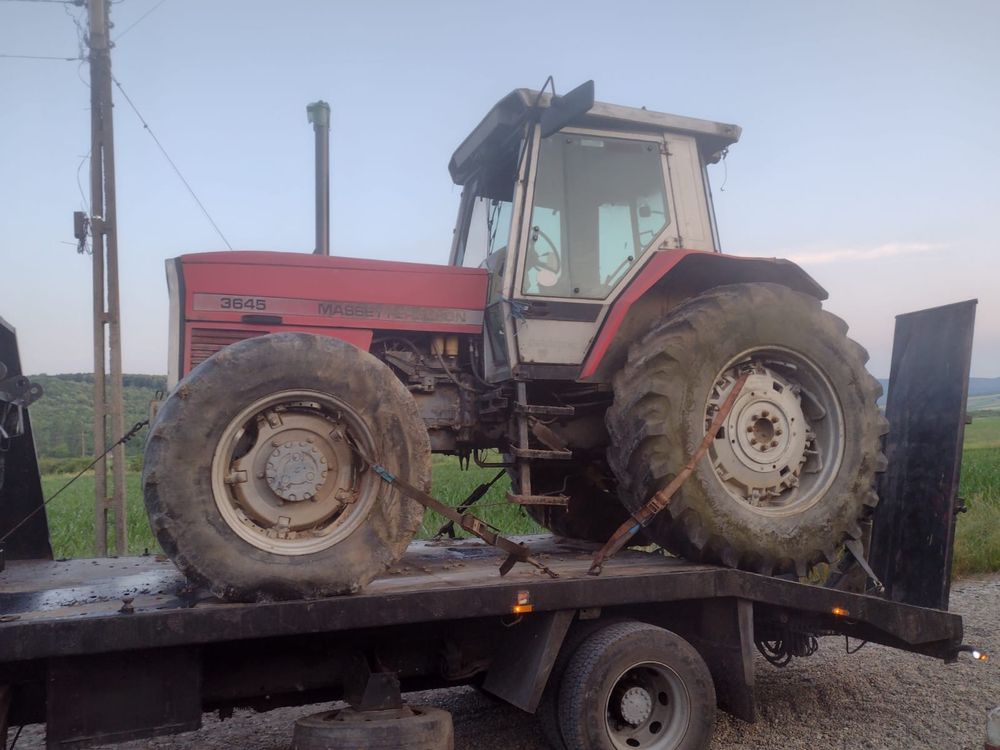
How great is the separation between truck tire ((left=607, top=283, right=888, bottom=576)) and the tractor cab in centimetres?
50

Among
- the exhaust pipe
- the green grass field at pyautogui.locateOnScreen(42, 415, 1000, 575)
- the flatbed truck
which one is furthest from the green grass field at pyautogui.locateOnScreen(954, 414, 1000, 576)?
the exhaust pipe

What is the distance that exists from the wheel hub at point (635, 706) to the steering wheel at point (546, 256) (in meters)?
2.26

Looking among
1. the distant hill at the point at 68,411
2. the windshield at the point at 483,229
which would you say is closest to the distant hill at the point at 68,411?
the distant hill at the point at 68,411

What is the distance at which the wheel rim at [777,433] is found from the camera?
483 centimetres

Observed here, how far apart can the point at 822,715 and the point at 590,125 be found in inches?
144

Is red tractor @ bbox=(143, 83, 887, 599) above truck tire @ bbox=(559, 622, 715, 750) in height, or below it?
above

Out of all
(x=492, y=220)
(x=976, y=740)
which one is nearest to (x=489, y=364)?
(x=492, y=220)

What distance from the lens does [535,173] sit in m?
5.08

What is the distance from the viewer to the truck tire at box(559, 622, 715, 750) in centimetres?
412

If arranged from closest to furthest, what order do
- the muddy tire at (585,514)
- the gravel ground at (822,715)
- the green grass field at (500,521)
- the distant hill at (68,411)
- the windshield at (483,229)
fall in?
the gravel ground at (822,715) < the windshield at (483,229) < the muddy tire at (585,514) < the green grass field at (500,521) < the distant hill at (68,411)

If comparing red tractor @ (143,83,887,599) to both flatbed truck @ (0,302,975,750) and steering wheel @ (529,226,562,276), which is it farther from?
flatbed truck @ (0,302,975,750)

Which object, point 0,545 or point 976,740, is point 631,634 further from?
point 0,545

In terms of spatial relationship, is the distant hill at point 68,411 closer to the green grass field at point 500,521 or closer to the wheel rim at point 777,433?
the green grass field at point 500,521

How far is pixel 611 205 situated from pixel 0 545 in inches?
153
